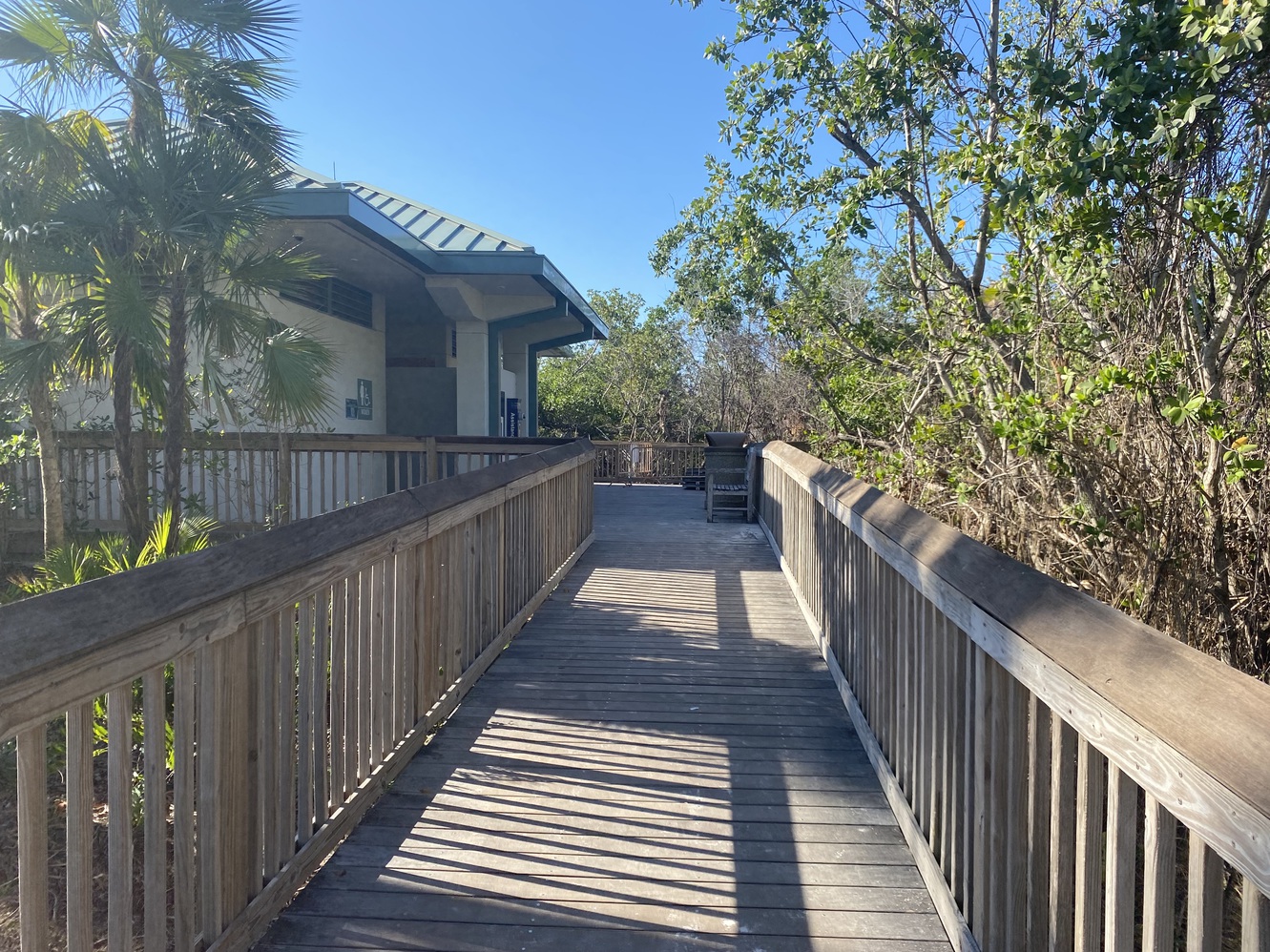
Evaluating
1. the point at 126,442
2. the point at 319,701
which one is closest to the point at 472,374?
the point at 126,442

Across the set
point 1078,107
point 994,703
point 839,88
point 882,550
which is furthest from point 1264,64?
point 839,88

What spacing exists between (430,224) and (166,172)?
6.07 m

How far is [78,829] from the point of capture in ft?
5.35

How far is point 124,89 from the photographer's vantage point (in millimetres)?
6340

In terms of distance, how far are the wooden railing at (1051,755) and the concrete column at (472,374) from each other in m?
9.65

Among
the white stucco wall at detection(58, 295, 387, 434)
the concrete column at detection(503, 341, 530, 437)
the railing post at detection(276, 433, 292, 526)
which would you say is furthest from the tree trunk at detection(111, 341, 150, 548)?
the concrete column at detection(503, 341, 530, 437)

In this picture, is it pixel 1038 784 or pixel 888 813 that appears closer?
pixel 1038 784

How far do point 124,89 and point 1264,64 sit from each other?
6.68 m

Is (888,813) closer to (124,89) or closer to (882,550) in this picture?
(882,550)

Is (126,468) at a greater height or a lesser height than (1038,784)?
greater

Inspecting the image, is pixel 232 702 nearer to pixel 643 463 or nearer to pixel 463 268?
pixel 463 268

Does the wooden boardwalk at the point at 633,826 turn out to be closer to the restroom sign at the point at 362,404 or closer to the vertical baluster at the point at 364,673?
the vertical baluster at the point at 364,673

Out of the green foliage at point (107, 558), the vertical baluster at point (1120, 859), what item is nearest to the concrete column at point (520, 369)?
the green foliage at point (107, 558)

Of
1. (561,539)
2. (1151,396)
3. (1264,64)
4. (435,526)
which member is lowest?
(561,539)
